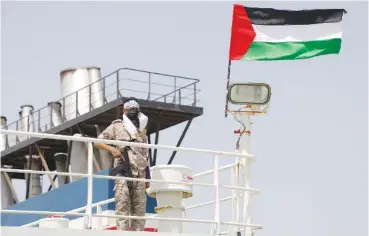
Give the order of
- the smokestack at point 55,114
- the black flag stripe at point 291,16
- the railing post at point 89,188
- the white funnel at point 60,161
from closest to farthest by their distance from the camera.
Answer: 1. the railing post at point 89,188
2. the black flag stripe at point 291,16
3. the smokestack at point 55,114
4. the white funnel at point 60,161

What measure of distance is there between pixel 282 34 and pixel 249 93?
5.08ft

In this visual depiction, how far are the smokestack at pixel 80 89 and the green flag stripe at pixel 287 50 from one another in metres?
11.2

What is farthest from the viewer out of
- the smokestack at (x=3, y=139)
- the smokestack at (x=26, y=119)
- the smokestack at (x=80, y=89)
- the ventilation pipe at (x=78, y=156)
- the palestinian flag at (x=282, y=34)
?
the smokestack at (x=3, y=139)

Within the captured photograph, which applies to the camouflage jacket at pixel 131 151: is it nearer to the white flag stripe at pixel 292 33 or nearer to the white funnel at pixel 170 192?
the white funnel at pixel 170 192

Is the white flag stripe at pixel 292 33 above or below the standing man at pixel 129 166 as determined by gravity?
above

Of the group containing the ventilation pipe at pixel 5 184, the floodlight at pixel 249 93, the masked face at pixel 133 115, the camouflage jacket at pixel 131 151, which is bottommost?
the camouflage jacket at pixel 131 151

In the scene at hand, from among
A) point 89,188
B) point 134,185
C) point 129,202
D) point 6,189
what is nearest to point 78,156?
point 6,189

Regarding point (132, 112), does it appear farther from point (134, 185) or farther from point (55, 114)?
point (55, 114)

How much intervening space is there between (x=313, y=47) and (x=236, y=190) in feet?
8.66

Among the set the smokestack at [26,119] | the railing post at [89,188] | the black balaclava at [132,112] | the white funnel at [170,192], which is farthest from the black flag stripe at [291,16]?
the smokestack at [26,119]

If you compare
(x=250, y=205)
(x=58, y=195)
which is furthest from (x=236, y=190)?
(x=58, y=195)

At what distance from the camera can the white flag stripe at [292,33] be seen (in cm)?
1407

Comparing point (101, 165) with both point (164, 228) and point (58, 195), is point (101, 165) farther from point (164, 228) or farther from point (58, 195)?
point (164, 228)

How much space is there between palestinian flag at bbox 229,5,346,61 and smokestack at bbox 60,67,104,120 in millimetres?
11132
